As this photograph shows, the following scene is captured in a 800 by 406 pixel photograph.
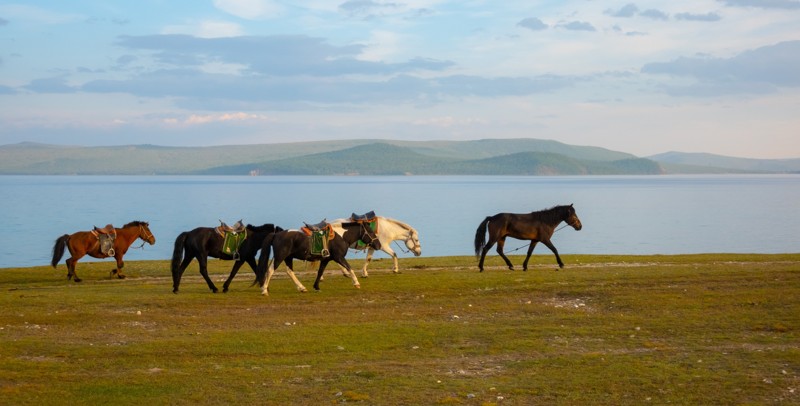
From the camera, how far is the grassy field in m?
10.9

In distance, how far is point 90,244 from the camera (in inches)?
978

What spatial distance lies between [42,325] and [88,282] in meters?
8.60

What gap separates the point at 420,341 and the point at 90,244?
14.3m

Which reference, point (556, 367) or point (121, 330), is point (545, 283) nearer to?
point (556, 367)

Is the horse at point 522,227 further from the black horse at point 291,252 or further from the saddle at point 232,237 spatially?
the saddle at point 232,237

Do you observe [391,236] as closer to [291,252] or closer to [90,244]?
[291,252]

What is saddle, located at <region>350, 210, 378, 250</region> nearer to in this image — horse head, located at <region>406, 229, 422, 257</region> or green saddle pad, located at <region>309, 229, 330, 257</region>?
horse head, located at <region>406, 229, 422, 257</region>

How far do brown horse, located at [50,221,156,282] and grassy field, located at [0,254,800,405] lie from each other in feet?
6.25

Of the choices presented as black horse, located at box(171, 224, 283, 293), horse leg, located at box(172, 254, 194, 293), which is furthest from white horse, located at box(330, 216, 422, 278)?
A: horse leg, located at box(172, 254, 194, 293)

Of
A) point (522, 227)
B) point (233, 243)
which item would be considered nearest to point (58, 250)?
point (233, 243)

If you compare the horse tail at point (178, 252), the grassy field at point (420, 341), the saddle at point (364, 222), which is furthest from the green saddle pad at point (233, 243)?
the saddle at point (364, 222)

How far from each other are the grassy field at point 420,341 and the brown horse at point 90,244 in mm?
1904

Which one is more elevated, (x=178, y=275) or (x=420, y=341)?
(x=178, y=275)

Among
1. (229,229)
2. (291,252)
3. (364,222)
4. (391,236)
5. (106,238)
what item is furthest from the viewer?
(106,238)
